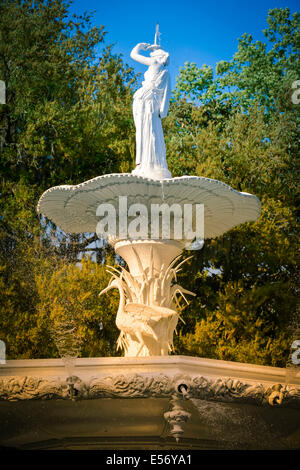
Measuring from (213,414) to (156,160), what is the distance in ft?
14.6

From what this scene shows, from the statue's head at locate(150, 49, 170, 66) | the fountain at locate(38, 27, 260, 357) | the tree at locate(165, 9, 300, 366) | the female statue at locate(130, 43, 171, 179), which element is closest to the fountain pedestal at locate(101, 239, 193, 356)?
the fountain at locate(38, 27, 260, 357)

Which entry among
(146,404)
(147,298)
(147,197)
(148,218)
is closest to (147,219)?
(148,218)

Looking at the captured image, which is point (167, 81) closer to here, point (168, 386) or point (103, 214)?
point (103, 214)

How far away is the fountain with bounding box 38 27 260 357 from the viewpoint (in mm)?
7402

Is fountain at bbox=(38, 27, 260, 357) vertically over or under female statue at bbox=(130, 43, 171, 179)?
under

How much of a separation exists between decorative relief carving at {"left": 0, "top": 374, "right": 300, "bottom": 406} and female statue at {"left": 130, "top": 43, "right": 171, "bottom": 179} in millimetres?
4157

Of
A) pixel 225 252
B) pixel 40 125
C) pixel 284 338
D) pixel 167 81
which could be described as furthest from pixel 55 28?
pixel 284 338

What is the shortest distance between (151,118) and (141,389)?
5.01 metres

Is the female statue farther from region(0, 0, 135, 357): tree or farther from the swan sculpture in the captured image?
region(0, 0, 135, 357): tree

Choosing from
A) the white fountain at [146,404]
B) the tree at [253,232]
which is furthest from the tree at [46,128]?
the white fountain at [146,404]

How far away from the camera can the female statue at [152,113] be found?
8.61 metres

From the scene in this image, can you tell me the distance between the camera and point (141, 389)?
187 inches

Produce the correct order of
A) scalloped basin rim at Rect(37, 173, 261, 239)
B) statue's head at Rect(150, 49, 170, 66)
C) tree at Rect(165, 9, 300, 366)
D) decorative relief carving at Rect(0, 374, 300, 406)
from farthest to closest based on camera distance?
tree at Rect(165, 9, 300, 366) < statue's head at Rect(150, 49, 170, 66) < scalloped basin rim at Rect(37, 173, 261, 239) < decorative relief carving at Rect(0, 374, 300, 406)

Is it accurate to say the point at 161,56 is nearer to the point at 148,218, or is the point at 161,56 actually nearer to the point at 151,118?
the point at 151,118
